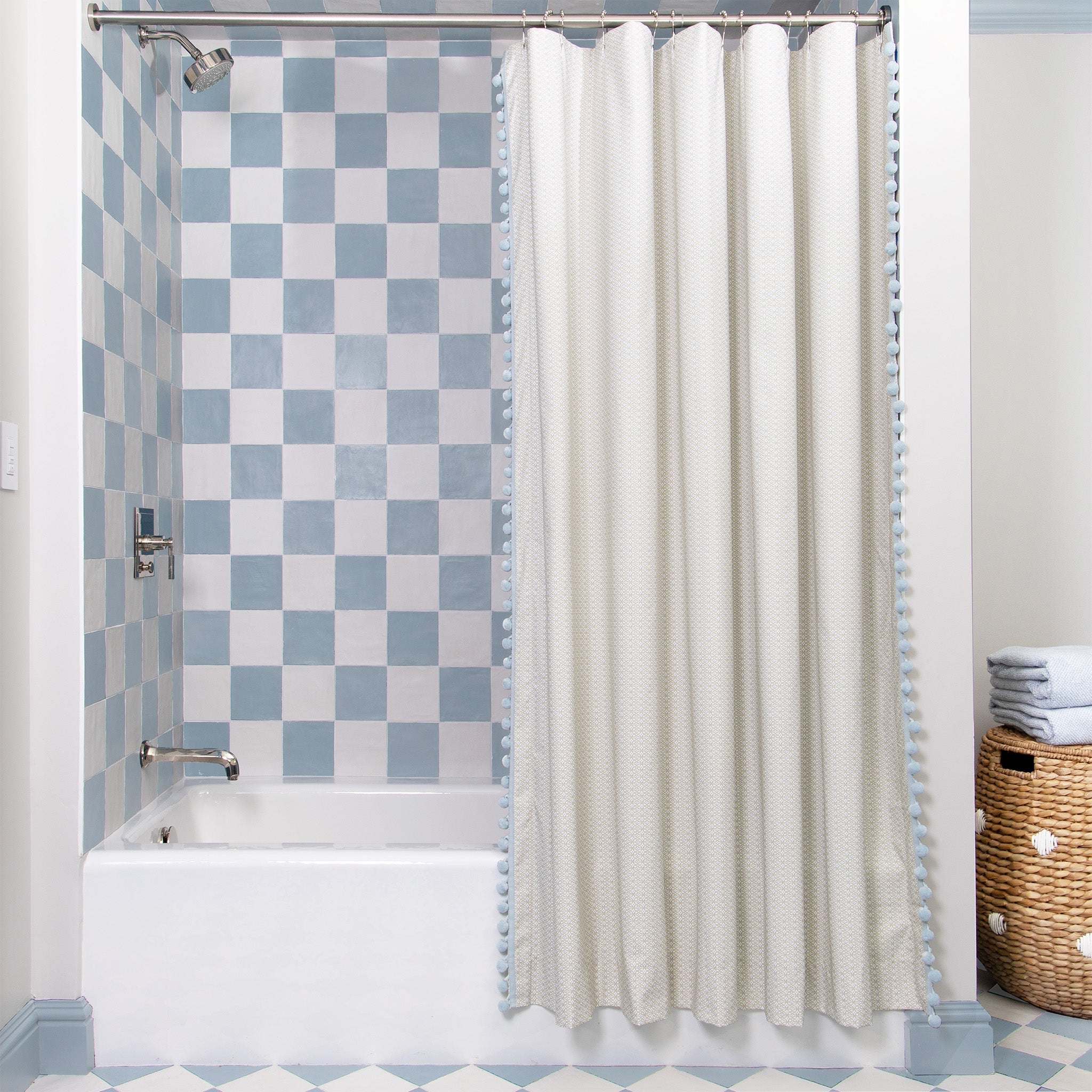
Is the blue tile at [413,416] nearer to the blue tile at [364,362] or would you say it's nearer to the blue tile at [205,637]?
the blue tile at [364,362]

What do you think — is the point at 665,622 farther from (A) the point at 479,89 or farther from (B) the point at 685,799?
(A) the point at 479,89

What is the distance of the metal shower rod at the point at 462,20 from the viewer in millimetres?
Answer: 1462

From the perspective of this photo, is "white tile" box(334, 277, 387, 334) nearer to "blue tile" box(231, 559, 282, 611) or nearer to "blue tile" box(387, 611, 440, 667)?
"blue tile" box(231, 559, 282, 611)

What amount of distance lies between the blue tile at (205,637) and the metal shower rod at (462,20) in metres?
1.25

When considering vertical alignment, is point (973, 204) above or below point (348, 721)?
above

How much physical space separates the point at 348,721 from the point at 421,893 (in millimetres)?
699

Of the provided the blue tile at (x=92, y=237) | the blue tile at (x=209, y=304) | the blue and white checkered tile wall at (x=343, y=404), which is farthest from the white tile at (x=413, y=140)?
the blue tile at (x=92, y=237)

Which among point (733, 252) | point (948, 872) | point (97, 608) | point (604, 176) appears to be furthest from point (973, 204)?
point (97, 608)

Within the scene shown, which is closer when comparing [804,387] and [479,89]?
[804,387]

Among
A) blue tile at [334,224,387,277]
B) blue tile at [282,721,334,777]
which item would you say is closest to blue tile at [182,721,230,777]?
blue tile at [282,721,334,777]

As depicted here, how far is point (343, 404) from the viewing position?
2.12 meters

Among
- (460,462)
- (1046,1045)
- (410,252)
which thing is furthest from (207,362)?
(1046,1045)

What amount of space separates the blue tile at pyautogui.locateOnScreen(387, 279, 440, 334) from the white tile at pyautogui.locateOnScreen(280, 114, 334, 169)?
13.6 inches

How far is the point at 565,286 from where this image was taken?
1.44 meters
